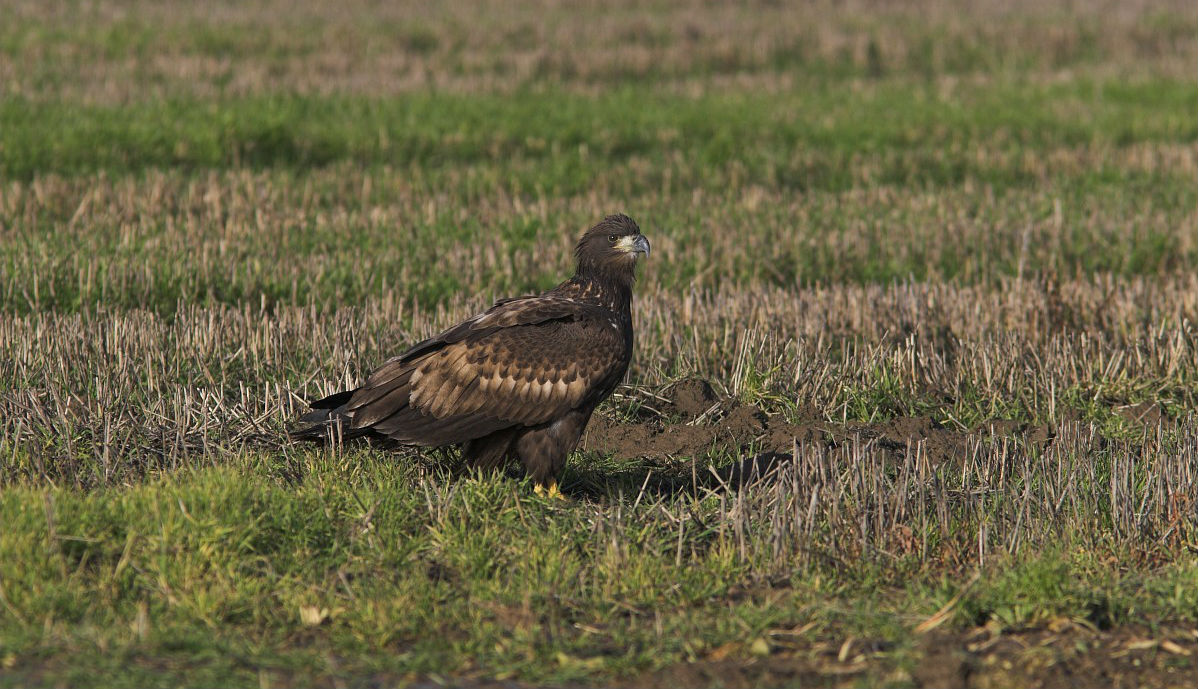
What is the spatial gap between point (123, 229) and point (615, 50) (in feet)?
45.8

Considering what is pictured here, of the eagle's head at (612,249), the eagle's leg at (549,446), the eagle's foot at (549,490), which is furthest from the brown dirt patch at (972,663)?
the eagle's head at (612,249)

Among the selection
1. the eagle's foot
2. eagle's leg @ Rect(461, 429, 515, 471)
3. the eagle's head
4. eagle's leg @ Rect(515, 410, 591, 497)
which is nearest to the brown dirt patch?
the eagle's foot

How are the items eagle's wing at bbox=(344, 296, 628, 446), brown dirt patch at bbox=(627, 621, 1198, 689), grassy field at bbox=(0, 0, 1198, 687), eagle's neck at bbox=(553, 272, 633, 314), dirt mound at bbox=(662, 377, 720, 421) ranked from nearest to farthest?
brown dirt patch at bbox=(627, 621, 1198, 689) → grassy field at bbox=(0, 0, 1198, 687) → eagle's wing at bbox=(344, 296, 628, 446) → eagle's neck at bbox=(553, 272, 633, 314) → dirt mound at bbox=(662, 377, 720, 421)

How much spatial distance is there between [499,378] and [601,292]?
793mm

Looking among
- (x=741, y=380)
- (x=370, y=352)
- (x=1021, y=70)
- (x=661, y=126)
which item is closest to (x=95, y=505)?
(x=370, y=352)

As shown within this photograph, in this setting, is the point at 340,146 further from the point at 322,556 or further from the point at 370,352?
the point at 322,556

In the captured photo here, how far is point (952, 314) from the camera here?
10.6m

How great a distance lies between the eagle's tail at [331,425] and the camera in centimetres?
688

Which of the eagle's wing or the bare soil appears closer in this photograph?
the eagle's wing

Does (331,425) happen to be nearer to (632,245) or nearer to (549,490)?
(549,490)

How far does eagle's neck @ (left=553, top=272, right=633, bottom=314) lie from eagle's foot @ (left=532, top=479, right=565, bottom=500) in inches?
37.7

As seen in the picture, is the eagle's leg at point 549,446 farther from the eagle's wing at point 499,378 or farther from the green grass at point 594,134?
the green grass at point 594,134

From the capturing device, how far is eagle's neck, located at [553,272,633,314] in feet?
24.0

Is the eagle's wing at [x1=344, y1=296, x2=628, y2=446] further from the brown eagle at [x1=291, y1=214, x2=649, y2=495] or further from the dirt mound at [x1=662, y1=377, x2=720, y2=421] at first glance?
the dirt mound at [x1=662, y1=377, x2=720, y2=421]
